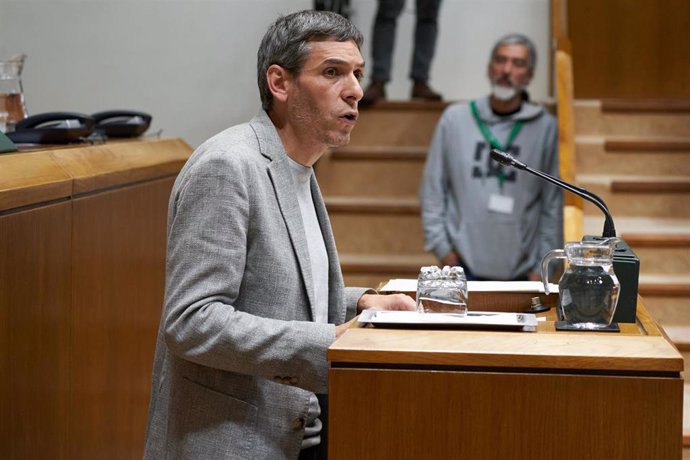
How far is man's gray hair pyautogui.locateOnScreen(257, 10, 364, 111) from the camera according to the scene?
76.7 inches

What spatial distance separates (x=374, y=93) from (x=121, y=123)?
8.15 ft

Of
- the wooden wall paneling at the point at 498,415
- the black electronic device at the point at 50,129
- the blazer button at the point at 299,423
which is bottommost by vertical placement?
the blazer button at the point at 299,423

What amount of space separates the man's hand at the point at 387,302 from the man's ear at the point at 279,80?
1.38 feet

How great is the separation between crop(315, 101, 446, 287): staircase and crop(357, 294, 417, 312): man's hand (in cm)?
302

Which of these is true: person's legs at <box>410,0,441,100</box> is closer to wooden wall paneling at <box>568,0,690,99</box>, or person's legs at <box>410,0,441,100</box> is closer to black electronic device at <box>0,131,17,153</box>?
wooden wall paneling at <box>568,0,690,99</box>

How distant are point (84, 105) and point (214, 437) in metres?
5.60

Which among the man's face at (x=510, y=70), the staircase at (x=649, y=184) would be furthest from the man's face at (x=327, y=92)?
the man's face at (x=510, y=70)

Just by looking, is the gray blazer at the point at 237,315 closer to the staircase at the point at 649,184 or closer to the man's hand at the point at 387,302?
the man's hand at the point at 387,302

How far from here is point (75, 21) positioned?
7109 mm

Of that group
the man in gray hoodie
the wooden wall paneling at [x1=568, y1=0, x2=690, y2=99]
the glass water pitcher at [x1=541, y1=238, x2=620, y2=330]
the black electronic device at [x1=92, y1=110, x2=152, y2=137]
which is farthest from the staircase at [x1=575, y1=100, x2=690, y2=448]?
the glass water pitcher at [x1=541, y1=238, x2=620, y2=330]

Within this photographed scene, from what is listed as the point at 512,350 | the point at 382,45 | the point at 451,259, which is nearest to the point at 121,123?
the point at 451,259

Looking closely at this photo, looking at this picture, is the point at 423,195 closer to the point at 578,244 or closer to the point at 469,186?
the point at 469,186

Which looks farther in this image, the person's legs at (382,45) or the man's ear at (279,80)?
the person's legs at (382,45)

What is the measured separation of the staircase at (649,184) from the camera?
14.8 feet
